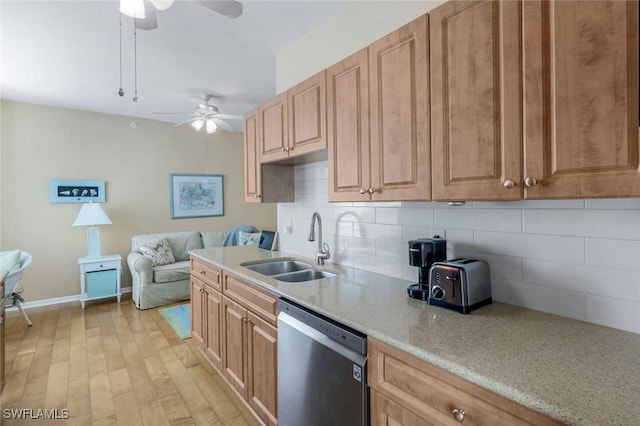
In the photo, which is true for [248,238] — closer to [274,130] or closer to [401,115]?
[274,130]

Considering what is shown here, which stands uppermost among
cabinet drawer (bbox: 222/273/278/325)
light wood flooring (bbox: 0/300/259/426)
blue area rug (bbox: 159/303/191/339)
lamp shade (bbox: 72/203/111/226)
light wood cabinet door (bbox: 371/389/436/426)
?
lamp shade (bbox: 72/203/111/226)

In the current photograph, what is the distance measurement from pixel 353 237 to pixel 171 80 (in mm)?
2796

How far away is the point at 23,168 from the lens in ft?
13.6

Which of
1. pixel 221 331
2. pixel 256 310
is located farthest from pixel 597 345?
pixel 221 331

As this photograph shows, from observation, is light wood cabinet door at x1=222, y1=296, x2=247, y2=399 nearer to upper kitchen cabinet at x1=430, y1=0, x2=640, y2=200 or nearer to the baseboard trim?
upper kitchen cabinet at x1=430, y1=0, x2=640, y2=200

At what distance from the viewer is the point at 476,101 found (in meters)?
1.17

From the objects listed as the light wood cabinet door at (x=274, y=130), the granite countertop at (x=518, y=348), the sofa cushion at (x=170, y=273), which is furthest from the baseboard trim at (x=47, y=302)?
the granite countertop at (x=518, y=348)

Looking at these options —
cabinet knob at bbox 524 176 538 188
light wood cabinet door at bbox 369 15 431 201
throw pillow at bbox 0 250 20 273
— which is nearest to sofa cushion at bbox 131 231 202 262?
throw pillow at bbox 0 250 20 273

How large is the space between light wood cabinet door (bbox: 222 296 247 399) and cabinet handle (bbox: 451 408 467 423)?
1380 millimetres

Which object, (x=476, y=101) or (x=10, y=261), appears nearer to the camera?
(x=476, y=101)

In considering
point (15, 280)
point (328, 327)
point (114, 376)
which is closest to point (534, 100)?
point (328, 327)

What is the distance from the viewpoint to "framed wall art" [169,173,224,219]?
→ 5.30 metres

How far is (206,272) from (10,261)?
224 cm

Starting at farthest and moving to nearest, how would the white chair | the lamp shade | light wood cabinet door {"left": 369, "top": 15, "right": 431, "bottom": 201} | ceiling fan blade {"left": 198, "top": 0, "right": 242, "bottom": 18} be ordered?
1. the lamp shade
2. the white chair
3. ceiling fan blade {"left": 198, "top": 0, "right": 242, "bottom": 18}
4. light wood cabinet door {"left": 369, "top": 15, "right": 431, "bottom": 201}
